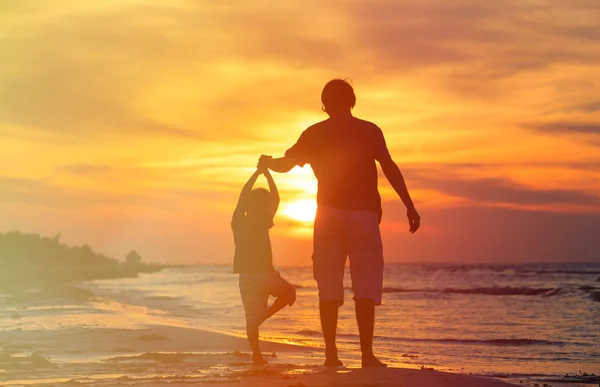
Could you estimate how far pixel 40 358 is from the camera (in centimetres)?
803

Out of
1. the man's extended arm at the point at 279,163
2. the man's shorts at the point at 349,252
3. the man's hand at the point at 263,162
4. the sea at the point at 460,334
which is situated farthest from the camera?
the sea at the point at 460,334

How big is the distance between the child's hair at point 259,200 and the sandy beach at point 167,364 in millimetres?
1508

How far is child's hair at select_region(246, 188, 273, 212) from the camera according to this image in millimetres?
7656

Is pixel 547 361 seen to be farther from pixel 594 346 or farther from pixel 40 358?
pixel 40 358

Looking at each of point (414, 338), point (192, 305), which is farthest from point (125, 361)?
point (192, 305)

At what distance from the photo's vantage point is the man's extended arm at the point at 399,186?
6570 millimetres

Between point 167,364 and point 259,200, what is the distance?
6.06 ft


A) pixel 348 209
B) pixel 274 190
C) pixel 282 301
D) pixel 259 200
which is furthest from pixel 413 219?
pixel 282 301

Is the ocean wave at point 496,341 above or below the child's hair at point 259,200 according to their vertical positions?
below

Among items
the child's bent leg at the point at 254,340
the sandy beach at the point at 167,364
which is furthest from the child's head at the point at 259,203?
the sandy beach at the point at 167,364

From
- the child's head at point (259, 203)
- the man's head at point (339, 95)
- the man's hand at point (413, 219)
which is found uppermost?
the man's head at point (339, 95)

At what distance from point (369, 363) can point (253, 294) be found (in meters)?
1.80

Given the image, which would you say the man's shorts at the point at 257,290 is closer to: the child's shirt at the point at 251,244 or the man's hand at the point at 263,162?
the child's shirt at the point at 251,244

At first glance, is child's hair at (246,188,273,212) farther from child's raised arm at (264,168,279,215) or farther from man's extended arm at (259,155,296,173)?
man's extended arm at (259,155,296,173)
